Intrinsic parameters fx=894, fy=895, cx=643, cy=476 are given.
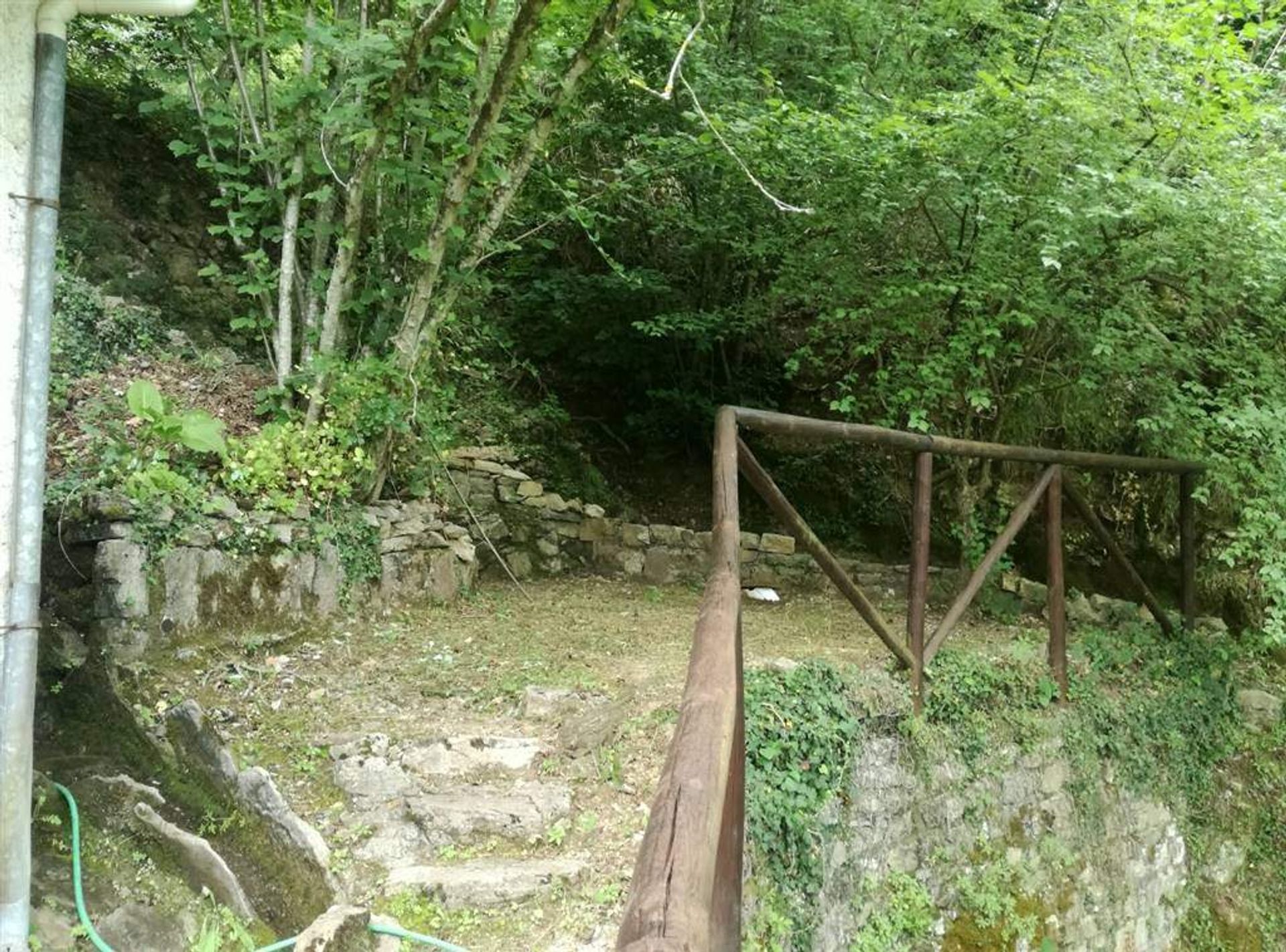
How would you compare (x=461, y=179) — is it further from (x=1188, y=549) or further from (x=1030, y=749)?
(x=1188, y=549)

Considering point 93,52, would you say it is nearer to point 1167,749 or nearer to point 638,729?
point 638,729

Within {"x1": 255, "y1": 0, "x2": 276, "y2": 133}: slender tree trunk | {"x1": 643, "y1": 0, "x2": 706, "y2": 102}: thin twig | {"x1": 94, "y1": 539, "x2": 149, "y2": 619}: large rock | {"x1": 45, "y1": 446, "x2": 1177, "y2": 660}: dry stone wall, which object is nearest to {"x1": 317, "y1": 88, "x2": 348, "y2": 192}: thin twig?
{"x1": 255, "y1": 0, "x2": 276, "y2": 133}: slender tree trunk

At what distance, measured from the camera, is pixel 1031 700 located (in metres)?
3.81

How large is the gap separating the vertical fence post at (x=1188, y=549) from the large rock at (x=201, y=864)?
4410mm

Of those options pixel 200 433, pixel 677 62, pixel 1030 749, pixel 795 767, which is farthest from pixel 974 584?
pixel 200 433

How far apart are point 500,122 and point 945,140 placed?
2226mm

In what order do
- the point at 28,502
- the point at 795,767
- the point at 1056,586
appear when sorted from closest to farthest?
the point at 28,502 < the point at 795,767 < the point at 1056,586

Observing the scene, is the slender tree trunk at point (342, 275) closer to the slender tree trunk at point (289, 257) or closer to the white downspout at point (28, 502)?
the slender tree trunk at point (289, 257)

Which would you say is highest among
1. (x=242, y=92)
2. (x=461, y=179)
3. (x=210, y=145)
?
(x=242, y=92)

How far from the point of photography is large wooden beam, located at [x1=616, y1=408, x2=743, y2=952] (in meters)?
0.87

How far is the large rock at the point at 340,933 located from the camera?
193 centimetres

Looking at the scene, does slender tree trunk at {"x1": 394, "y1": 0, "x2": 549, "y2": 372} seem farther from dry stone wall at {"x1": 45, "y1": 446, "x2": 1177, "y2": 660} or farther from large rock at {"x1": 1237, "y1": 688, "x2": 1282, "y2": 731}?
large rock at {"x1": 1237, "y1": 688, "x2": 1282, "y2": 731}

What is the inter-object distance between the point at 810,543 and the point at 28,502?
2.12 metres

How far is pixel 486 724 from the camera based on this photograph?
3205 millimetres
